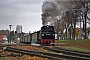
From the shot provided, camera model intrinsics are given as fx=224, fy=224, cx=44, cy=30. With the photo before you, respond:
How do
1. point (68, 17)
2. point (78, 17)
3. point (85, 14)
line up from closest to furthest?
point (85, 14)
point (78, 17)
point (68, 17)

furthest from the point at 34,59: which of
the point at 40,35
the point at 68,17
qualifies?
the point at 68,17

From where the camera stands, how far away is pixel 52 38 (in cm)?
3422

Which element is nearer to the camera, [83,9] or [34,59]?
[34,59]

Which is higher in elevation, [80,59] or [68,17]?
[68,17]

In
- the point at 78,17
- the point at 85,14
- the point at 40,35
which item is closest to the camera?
the point at 40,35

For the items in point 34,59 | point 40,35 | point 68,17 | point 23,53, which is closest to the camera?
point 34,59

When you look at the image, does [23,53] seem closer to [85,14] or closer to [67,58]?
[67,58]

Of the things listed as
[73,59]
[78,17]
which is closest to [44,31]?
[78,17]

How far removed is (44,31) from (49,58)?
21.6 meters

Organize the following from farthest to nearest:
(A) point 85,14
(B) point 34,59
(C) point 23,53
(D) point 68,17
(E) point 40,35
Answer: (D) point 68,17, (A) point 85,14, (E) point 40,35, (C) point 23,53, (B) point 34,59

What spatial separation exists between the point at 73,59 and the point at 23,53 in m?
3.73

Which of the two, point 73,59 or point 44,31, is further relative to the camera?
point 44,31

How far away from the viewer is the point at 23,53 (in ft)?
48.3

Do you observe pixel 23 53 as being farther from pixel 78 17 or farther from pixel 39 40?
pixel 78 17
